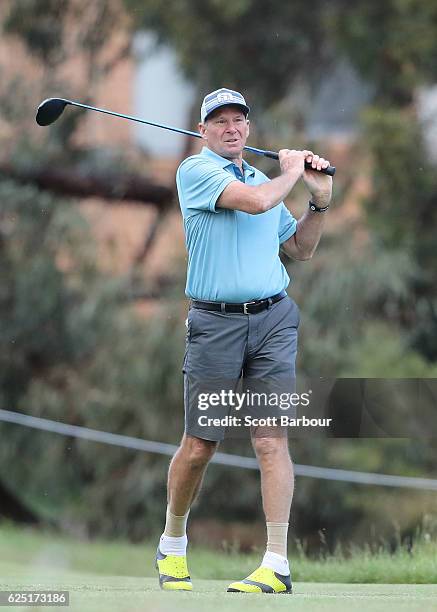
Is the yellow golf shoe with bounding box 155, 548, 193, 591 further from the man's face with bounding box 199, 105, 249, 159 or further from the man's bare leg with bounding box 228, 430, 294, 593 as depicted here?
the man's face with bounding box 199, 105, 249, 159

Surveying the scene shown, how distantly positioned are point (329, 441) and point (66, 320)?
6.98ft

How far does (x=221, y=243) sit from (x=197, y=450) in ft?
2.20

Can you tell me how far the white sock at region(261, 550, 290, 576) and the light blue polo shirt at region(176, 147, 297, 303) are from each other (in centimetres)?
82

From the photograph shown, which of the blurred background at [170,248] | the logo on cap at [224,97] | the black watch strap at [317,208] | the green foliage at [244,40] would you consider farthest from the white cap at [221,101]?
the green foliage at [244,40]

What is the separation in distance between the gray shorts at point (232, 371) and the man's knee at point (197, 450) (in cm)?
3

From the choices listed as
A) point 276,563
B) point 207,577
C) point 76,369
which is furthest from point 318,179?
point 76,369

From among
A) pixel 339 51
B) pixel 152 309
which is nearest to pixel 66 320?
pixel 152 309

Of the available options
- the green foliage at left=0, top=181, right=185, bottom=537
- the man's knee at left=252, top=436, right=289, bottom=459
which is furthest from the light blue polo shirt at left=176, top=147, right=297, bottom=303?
the green foliage at left=0, top=181, right=185, bottom=537

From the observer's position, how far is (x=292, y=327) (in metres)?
4.65

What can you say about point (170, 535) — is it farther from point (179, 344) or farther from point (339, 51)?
point (339, 51)

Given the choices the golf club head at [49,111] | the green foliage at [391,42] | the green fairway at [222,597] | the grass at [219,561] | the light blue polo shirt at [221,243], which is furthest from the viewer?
the green foliage at [391,42]

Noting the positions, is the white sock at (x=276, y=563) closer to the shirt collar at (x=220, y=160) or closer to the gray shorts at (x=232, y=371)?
the gray shorts at (x=232, y=371)

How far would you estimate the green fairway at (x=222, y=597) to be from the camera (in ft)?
12.8

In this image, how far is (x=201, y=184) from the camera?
14.7 feet
